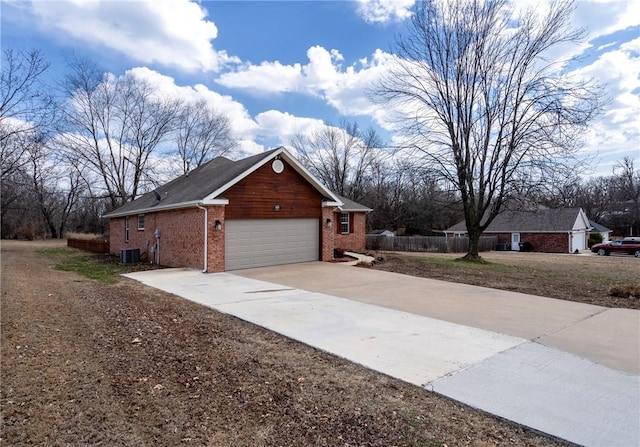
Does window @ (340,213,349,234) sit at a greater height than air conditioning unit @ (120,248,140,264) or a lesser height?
greater

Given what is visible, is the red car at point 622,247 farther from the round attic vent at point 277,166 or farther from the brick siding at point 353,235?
the round attic vent at point 277,166

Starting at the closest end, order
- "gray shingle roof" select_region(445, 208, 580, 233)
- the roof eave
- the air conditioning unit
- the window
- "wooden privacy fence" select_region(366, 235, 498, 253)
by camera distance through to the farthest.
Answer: the roof eave, the air conditioning unit, the window, "wooden privacy fence" select_region(366, 235, 498, 253), "gray shingle roof" select_region(445, 208, 580, 233)

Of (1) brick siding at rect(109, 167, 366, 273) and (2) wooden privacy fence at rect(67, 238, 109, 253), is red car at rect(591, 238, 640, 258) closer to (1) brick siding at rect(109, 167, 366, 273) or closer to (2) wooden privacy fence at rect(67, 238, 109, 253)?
(1) brick siding at rect(109, 167, 366, 273)

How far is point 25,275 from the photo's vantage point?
12203 millimetres

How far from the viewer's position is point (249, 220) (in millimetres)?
14555

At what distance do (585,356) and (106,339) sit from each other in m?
6.35

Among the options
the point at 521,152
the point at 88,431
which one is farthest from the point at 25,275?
the point at 521,152

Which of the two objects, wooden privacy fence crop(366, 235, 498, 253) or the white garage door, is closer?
the white garage door

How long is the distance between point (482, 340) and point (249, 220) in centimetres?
1034

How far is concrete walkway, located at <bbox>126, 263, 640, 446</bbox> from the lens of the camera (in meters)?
3.58

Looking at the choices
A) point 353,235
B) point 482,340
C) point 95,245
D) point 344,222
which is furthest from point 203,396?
point 95,245

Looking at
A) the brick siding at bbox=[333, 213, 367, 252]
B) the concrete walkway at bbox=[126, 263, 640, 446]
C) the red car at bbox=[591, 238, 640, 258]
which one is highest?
the brick siding at bbox=[333, 213, 367, 252]

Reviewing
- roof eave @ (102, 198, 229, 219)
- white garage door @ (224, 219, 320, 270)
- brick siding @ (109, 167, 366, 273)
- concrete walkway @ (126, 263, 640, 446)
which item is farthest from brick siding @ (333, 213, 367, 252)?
concrete walkway @ (126, 263, 640, 446)

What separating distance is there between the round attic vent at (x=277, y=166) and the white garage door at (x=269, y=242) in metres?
1.91
